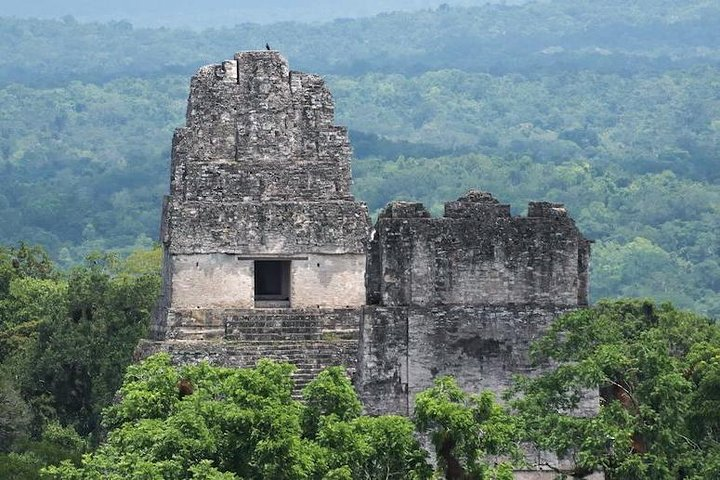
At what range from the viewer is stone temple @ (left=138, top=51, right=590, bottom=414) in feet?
123

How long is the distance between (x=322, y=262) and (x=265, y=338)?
2061mm

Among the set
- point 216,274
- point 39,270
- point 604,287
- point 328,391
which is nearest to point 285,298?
point 216,274

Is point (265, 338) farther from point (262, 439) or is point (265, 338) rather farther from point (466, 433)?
point (262, 439)

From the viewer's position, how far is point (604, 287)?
468 feet

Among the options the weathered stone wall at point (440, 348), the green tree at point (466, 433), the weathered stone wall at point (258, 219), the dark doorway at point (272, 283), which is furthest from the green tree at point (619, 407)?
the dark doorway at point (272, 283)

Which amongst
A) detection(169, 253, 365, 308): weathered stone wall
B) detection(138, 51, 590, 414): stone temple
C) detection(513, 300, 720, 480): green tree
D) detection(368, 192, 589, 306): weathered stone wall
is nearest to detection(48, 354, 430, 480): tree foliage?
detection(513, 300, 720, 480): green tree

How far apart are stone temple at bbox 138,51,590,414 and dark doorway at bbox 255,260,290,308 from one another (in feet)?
0.12

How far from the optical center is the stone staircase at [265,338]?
4138 cm

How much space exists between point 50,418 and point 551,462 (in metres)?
21.5

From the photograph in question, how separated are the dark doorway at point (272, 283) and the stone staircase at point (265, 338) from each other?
0.96 metres

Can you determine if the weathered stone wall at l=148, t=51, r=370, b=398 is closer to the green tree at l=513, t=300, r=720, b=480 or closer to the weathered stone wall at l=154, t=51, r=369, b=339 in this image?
the weathered stone wall at l=154, t=51, r=369, b=339

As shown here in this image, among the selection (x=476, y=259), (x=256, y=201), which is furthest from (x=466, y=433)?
(x=256, y=201)

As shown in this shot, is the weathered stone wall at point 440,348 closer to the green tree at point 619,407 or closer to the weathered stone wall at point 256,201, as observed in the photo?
the green tree at point 619,407

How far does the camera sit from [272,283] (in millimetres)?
45688
